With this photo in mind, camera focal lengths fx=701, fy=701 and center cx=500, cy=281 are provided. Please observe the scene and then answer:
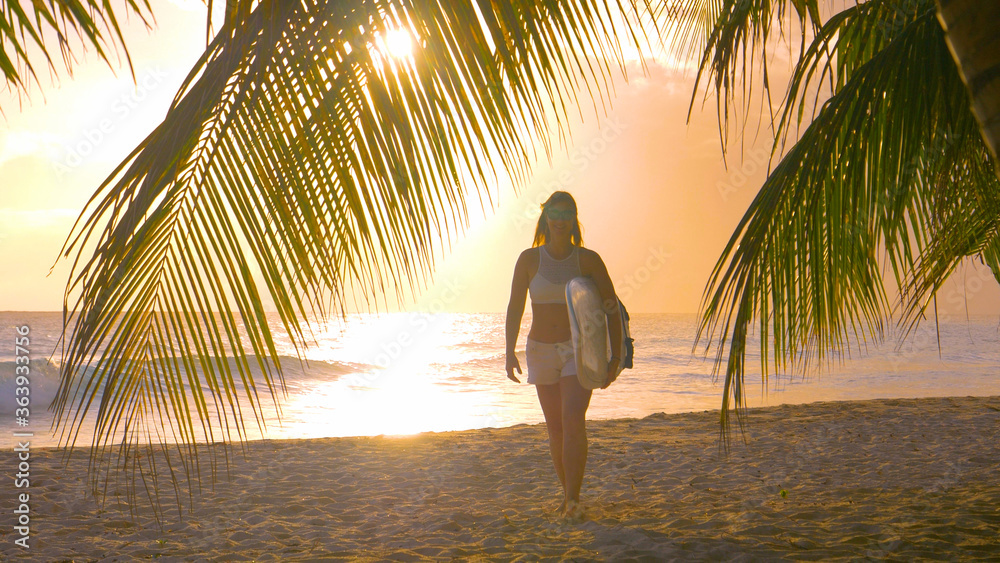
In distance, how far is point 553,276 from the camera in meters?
3.42

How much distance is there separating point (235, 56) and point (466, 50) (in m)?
0.47

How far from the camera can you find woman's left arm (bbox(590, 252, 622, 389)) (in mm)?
3326

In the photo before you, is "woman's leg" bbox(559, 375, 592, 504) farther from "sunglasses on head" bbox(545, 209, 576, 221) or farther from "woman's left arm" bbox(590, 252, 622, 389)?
"sunglasses on head" bbox(545, 209, 576, 221)

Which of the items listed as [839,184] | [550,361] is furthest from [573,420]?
[839,184]

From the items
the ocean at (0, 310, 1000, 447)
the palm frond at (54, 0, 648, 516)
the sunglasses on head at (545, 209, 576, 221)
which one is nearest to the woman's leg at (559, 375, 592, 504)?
the sunglasses on head at (545, 209, 576, 221)

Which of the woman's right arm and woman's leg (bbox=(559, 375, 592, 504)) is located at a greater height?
the woman's right arm

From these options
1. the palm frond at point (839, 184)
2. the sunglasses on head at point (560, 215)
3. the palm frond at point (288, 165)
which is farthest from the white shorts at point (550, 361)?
the palm frond at point (288, 165)

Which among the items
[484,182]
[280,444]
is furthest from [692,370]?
[484,182]

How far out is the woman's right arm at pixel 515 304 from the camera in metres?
3.52

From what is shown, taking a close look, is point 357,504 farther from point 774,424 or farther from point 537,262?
point 774,424

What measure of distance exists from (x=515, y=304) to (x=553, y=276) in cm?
32

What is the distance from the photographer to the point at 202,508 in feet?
13.6

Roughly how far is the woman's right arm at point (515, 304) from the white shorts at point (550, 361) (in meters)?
0.12

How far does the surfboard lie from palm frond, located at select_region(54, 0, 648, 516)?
5.64 ft
